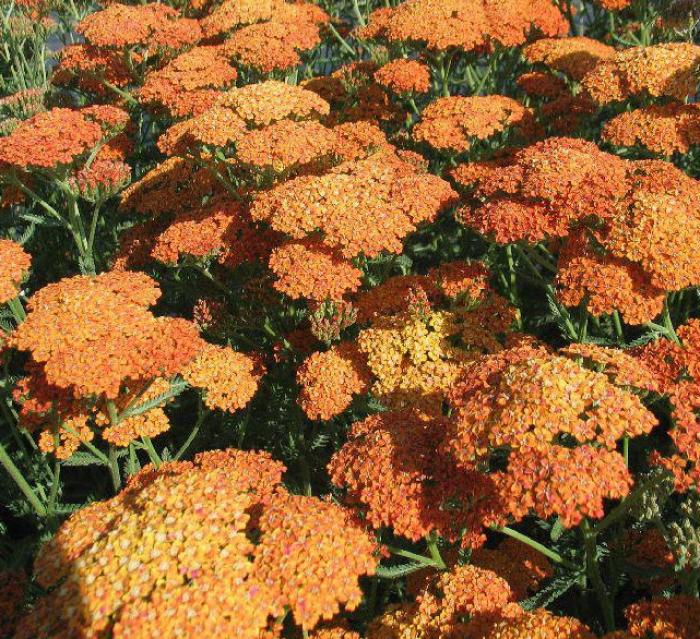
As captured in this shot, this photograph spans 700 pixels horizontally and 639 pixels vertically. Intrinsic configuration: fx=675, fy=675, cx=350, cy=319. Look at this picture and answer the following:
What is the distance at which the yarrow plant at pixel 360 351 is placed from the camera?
2.78 meters

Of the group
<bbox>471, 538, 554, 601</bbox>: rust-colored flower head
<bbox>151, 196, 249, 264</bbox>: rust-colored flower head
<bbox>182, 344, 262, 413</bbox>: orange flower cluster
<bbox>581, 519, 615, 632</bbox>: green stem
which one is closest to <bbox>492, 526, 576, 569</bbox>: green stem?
<bbox>581, 519, 615, 632</bbox>: green stem

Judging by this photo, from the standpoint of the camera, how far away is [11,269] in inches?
169

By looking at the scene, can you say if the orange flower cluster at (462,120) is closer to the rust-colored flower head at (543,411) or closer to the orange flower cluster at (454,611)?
the rust-colored flower head at (543,411)

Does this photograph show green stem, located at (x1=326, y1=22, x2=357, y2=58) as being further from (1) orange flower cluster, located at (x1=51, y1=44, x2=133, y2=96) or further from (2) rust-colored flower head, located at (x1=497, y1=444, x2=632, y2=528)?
(2) rust-colored flower head, located at (x1=497, y1=444, x2=632, y2=528)

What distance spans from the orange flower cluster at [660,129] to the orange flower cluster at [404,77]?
1.95 metres

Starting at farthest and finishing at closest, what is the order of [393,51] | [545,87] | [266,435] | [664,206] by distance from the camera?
[393,51]
[545,87]
[266,435]
[664,206]

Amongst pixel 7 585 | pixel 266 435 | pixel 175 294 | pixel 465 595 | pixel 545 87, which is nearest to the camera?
pixel 465 595

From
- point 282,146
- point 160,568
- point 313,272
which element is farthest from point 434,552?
point 282,146

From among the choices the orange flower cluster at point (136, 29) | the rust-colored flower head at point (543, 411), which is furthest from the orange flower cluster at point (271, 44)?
the rust-colored flower head at point (543, 411)

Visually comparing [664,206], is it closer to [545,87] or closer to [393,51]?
[545,87]

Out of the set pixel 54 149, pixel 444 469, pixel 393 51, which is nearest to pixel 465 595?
pixel 444 469

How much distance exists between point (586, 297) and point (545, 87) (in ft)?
12.0

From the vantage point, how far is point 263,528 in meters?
2.81

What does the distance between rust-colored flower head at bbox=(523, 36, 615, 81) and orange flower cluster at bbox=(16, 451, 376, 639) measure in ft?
18.2
